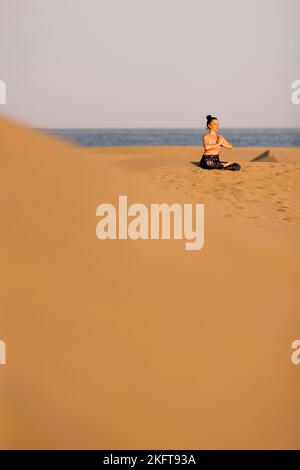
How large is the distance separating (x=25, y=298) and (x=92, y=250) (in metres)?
0.83

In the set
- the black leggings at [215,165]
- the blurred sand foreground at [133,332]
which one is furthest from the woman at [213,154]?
the blurred sand foreground at [133,332]

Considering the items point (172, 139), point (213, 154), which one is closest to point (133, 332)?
point (213, 154)

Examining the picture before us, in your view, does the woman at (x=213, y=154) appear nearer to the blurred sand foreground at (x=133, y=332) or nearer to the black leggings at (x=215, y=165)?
the black leggings at (x=215, y=165)

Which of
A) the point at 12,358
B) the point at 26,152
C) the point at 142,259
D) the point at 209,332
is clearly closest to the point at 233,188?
the point at 26,152

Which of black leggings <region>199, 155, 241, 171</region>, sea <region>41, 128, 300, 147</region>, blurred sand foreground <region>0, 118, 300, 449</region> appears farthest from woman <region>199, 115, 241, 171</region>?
sea <region>41, 128, 300, 147</region>

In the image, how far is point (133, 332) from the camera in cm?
322

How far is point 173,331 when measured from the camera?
330 cm

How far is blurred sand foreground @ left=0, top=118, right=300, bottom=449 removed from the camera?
2.54 m

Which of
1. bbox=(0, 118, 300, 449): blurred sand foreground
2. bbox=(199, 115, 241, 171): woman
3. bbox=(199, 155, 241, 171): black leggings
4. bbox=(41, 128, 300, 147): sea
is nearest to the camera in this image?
bbox=(0, 118, 300, 449): blurred sand foreground

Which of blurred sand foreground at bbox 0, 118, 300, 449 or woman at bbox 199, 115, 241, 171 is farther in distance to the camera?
woman at bbox 199, 115, 241, 171

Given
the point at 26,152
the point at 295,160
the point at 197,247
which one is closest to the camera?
the point at 197,247

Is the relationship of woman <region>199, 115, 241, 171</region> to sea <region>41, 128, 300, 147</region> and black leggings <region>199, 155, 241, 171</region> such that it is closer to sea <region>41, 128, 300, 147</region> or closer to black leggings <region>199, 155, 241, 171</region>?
black leggings <region>199, 155, 241, 171</region>

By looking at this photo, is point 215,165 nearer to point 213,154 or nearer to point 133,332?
point 213,154

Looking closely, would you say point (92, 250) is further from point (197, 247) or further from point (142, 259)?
point (197, 247)
